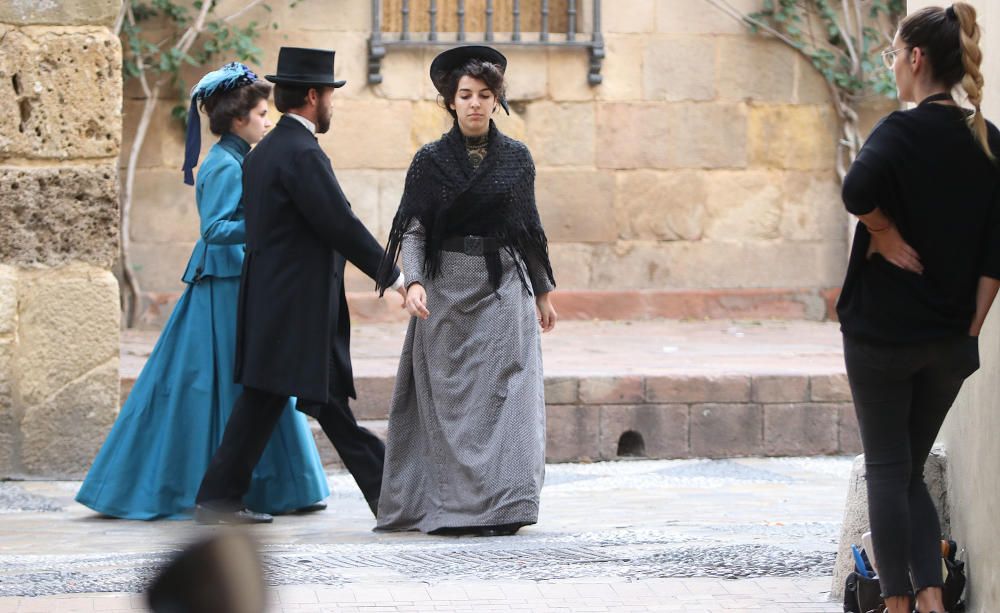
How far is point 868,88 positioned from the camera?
1173 cm

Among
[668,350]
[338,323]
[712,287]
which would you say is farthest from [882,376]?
[712,287]

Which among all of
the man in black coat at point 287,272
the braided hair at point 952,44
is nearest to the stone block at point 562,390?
the man in black coat at point 287,272

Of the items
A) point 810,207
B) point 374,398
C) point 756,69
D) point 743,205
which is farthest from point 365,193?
point 374,398

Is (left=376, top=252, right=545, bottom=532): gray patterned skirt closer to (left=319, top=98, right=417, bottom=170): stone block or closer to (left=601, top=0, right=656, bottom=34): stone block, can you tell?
(left=319, top=98, right=417, bottom=170): stone block

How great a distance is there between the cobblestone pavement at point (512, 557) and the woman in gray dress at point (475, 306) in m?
0.18

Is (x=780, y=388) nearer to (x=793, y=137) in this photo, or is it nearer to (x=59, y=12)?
(x=793, y=137)

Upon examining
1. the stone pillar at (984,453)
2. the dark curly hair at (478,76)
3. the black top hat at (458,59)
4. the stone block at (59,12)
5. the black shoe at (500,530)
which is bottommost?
the black shoe at (500,530)

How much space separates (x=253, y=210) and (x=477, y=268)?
84 centimetres

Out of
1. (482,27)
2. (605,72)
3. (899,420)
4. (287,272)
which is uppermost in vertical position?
(482,27)

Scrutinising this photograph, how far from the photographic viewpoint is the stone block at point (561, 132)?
450 inches

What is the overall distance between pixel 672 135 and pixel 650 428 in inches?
141

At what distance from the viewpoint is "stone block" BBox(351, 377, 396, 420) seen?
830 cm

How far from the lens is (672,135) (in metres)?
11.6

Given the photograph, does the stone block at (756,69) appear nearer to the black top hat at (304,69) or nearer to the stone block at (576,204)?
the stone block at (576,204)
